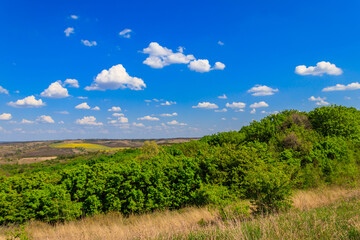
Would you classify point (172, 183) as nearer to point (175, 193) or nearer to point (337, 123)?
point (175, 193)

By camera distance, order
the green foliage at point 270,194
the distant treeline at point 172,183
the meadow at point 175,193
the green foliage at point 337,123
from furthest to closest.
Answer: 1. the green foliage at point 337,123
2. the distant treeline at point 172,183
3. the meadow at point 175,193
4. the green foliage at point 270,194

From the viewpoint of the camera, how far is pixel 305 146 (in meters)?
15.9

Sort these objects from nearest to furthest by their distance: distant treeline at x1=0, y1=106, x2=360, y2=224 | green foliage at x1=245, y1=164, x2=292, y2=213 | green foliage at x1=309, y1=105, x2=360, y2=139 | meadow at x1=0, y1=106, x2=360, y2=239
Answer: green foliage at x1=245, y1=164, x2=292, y2=213
meadow at x1=0, y1=106, x2=360, y2=239
distant treeline at x1=0, y1=106, x2=360, y2=224
green foliage at x1=309, y1=105, x2=360, y2=139

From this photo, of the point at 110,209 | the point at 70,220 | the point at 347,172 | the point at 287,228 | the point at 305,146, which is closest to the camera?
the point at 287,228

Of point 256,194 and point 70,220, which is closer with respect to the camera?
point 256,194

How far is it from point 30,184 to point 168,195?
21.7ft

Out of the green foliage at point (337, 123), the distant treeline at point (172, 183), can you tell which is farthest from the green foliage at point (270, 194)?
the green foliage at point (337, 123)

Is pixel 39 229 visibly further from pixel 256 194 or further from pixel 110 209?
pixel 256 194

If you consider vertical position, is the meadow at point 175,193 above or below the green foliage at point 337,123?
below

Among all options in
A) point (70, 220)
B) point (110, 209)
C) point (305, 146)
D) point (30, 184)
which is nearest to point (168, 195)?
point (110, 209)

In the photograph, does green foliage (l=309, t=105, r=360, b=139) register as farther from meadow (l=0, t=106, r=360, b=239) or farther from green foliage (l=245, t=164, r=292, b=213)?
green foliage (l=245, t=164, r=292, b=213)

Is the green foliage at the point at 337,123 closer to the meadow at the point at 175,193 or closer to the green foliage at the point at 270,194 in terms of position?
the meadow at the point at 175,193

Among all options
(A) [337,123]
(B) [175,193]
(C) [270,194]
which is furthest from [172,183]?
(A) [337,123]

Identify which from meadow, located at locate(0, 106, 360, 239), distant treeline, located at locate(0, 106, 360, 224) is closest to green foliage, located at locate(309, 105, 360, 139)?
distant treeline, located at locate(0, 106, 360, 224)
